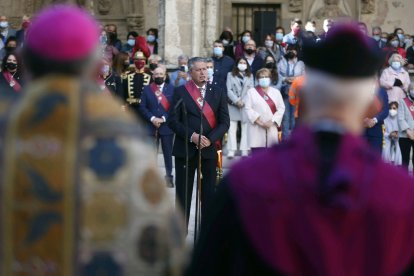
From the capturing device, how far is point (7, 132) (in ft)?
14.0

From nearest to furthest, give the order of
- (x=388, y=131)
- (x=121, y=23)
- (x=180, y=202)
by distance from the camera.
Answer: (x=180, y=202) → (x=388, y=131) → (x=121, y=23)

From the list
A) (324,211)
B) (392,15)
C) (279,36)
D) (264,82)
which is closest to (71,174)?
(324,211)

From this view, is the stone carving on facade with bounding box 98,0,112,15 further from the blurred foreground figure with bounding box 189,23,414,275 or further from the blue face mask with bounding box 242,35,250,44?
the blurred foreground figure with bounding box 189,23,414,275

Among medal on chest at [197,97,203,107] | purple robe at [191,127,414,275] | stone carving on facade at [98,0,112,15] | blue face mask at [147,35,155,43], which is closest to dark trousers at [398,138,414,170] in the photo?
medal on chest at [197,97,203,107]

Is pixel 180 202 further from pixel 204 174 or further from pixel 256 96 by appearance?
pixel 256 96

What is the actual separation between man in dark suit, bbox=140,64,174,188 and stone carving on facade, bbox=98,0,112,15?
546 inches

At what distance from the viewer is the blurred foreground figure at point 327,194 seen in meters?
4.22

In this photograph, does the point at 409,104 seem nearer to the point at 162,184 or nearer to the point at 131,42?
the point at 131,42

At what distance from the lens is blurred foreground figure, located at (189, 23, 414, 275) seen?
4.22 m

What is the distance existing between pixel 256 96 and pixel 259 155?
12.4 metres

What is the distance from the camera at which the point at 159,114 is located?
17.5m

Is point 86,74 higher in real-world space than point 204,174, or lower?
higher

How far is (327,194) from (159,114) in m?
13.3

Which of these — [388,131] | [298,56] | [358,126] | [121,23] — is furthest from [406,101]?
[358,126]
